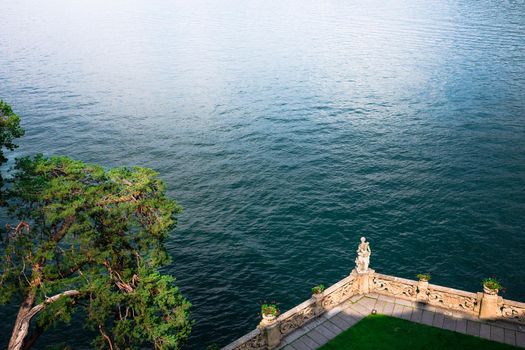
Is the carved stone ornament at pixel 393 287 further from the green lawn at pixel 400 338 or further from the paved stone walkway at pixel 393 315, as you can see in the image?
the green lawn at pixel 400 338

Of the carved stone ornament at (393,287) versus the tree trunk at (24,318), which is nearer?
the tree trunk at (24,318)

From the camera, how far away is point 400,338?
79.2ft

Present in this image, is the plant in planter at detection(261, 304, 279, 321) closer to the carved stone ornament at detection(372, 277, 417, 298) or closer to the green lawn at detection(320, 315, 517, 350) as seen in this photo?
the green lawn at detection(320, 315, 517, 350)

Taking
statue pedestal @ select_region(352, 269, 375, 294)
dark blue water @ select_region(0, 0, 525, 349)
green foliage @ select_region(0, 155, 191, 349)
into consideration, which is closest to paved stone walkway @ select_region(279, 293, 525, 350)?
statue pedestal @ select_region(352, 269, 375, 294)

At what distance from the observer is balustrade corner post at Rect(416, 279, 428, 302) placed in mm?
26547

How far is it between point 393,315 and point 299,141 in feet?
134

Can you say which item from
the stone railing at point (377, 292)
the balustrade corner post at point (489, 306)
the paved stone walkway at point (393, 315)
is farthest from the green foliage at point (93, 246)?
the balustrade corner post at point (489, 306)

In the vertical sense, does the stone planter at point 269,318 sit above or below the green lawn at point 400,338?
above

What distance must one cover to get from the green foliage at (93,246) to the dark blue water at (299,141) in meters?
13.7

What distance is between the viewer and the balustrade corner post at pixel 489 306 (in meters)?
24.2

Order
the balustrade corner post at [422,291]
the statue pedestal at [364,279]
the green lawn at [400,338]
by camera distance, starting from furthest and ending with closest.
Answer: the statue pedestal at [364,279] → the balustrade corner post at [422,291] → the green lawn at [400,338]

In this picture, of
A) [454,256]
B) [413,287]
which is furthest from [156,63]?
[413,287]

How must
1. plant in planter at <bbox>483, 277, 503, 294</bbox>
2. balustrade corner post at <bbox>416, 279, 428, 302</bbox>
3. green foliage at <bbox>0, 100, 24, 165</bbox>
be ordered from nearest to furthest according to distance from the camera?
green foliage at <bbox>0, 100, 24, 165</bbox> → plant in planter at <bbox>483, 277, 503, 294</bbox> → balustrade corner post at <bbox>416, 279, 428, 302</bbox>

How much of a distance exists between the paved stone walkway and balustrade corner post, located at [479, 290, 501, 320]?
38cm
